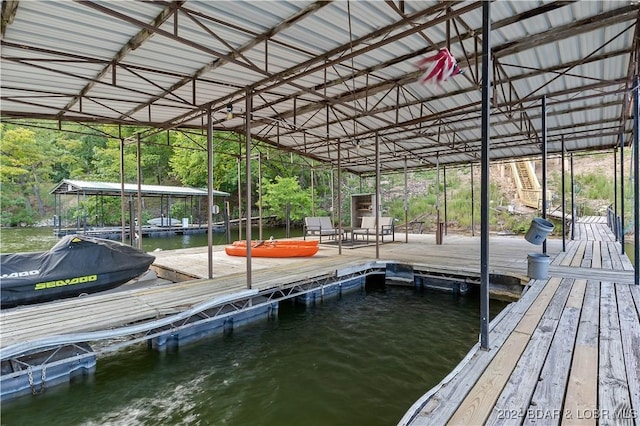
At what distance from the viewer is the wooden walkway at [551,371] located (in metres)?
1.87

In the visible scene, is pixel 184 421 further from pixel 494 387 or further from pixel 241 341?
pixel 494 387

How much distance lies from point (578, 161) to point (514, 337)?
85.7ft

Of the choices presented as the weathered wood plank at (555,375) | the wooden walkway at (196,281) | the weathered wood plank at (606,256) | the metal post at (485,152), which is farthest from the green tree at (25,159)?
the weathered wood plank at (606,256)

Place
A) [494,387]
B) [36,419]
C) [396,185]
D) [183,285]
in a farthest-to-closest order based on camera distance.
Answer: [396,185], [183,285], [36,419], [494,387]

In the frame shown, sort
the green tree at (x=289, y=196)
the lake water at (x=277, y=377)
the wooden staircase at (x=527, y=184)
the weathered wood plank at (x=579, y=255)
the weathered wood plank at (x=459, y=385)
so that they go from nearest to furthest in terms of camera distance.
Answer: the weathered wood plank at (x=459, y=385), the lake water at (x=277, y=377), the weathered wood plank at (x=579, y=255), the green tree at (x=289, y=196), the wooden staircase at (x=527, y=184)

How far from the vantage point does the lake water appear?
3100 millimetres

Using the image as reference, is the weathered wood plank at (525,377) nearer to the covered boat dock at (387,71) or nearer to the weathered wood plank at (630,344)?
the covered boat dock at (387,71)

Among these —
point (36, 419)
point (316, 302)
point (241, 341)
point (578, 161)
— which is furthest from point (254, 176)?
point (578, 161)

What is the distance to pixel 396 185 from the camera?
85.0 ft

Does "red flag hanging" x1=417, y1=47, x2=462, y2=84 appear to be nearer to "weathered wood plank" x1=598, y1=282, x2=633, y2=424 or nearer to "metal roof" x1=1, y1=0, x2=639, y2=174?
"metal roof" x1=1, y1=0, x2=639, y2=174

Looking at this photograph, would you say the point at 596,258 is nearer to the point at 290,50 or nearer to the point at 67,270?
the point at 290,50

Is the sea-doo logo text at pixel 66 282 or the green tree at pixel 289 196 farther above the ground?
the green tree at pixel 289 196

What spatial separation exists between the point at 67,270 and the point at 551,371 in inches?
236

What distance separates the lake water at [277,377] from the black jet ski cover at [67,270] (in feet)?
4.79
